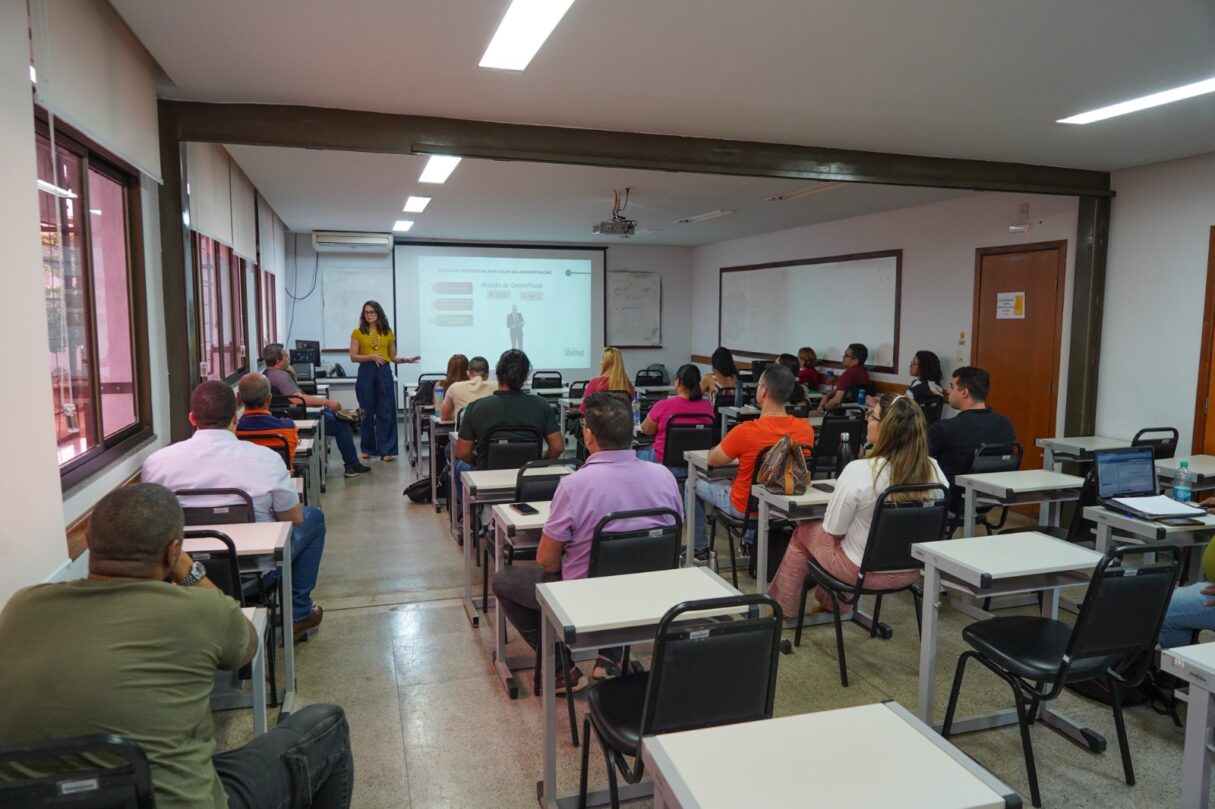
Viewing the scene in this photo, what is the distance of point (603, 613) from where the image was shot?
2.05 metres

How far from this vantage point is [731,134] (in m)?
4.73

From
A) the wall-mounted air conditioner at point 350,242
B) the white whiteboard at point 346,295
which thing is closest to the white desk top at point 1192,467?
the wall-mounted air conditioner at point 350,242

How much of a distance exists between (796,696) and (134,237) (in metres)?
3.73

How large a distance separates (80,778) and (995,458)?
4429mm

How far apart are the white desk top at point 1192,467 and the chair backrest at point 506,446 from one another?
3510mm

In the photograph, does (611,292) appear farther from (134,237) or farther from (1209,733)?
(1209,733)

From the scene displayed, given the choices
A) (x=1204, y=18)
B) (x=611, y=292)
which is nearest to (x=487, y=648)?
(x=1204, y=18)

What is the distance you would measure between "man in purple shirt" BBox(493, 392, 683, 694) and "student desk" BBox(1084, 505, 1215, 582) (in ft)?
6.85

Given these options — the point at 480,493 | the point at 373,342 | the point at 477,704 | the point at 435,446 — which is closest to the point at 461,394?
the point at 435,446

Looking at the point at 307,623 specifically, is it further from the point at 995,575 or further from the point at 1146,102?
the point at 1146,102

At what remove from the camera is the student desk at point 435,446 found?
573cm

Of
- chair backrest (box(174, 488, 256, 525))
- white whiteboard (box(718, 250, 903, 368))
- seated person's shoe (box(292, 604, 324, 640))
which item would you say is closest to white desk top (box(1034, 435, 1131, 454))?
white whiteboard (box(718, 250, 903, 368))

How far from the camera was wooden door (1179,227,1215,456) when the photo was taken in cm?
500

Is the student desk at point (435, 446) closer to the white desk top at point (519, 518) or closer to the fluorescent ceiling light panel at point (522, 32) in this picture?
the white desk top at point (519, 518)
